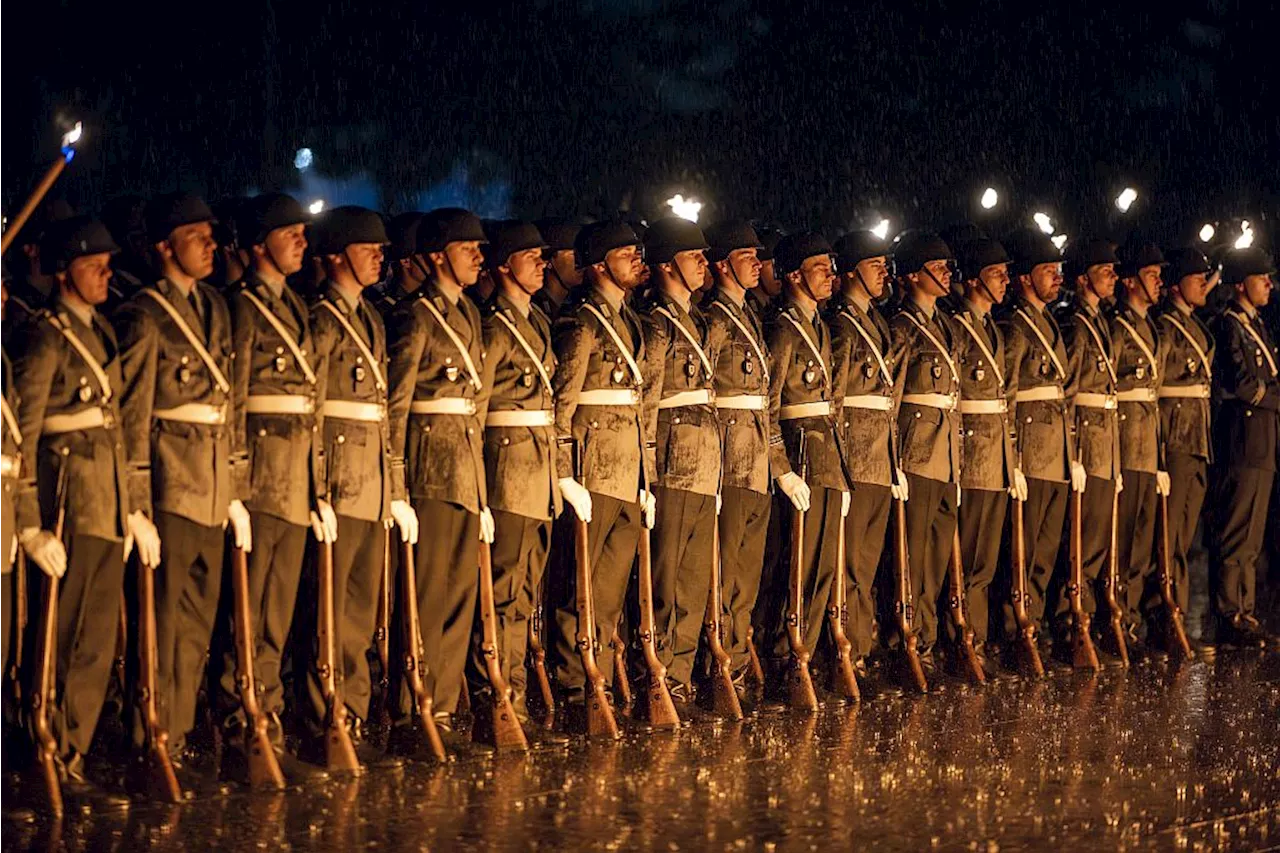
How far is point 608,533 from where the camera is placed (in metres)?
8.98

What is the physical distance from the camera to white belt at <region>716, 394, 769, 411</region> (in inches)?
365

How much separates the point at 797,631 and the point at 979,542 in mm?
1500

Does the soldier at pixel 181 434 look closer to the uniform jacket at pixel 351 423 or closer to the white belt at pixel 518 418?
the uniform jacket at pixel 351 423

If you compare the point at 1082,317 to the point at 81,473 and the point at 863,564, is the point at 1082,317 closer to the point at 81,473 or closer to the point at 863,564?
the point at 863,564

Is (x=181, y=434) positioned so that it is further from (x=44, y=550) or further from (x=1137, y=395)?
Result: (x=1137, y=395)

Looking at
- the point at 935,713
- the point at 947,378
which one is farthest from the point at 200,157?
the point at 935,713

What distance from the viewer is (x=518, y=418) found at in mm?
8531

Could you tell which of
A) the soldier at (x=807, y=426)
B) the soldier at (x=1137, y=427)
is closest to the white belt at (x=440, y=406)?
the soldier at (x=807, y=426)

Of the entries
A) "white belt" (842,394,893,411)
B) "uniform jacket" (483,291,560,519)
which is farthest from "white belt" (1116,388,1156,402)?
"uniform jacket" (483,291,560,519)

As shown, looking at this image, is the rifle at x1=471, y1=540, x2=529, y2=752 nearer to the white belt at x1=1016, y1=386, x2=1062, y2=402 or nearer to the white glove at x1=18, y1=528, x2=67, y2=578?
the white glove at x1=18, y1=528, x2=67, y2=578

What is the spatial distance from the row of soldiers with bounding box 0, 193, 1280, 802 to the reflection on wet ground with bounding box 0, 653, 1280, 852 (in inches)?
18.3

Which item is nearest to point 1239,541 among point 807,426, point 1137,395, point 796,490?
point 1137,395

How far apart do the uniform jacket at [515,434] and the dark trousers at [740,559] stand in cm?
117

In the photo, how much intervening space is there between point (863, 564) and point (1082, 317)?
1873 millimetres
